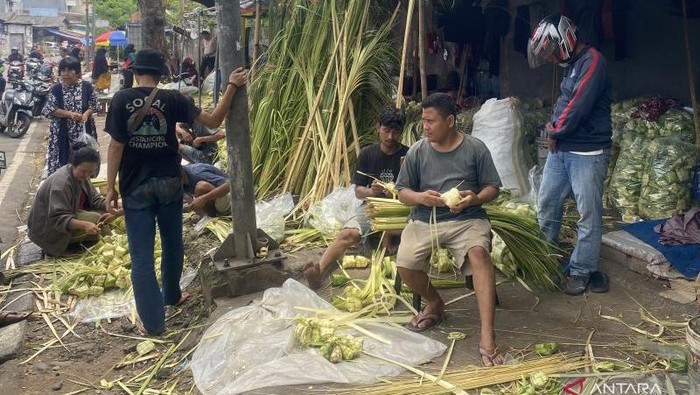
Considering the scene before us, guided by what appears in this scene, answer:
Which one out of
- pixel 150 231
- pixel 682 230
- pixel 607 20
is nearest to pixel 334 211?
pixel 150 231

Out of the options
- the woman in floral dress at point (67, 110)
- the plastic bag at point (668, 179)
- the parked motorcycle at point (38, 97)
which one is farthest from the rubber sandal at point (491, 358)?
the parked motorcycle at point (38, 97)

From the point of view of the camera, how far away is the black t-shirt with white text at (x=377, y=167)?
18.1 ft

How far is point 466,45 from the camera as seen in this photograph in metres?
9.28

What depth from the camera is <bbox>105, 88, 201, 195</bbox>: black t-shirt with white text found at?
4.67m

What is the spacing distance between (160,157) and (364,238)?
1730mm

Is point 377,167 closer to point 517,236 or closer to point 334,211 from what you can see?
point 334,211

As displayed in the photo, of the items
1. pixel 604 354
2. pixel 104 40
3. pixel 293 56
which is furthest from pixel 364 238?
pixel 104 40

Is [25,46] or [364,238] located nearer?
[364,238]

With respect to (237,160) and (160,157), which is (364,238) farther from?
(160,157)

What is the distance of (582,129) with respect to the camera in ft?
15.4

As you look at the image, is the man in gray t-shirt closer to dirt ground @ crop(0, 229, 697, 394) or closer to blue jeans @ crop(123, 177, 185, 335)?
dirt ground @ crop(0, 229, 697, 394)

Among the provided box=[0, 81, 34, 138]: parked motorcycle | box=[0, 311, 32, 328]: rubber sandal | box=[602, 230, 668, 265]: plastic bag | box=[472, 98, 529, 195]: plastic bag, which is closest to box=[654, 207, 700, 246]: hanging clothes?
box=[602, 230, 668, 265]: plastic bag

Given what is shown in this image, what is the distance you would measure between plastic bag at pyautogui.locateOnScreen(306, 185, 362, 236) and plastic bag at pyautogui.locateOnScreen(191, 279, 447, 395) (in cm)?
157

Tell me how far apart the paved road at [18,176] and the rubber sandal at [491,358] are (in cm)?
518
